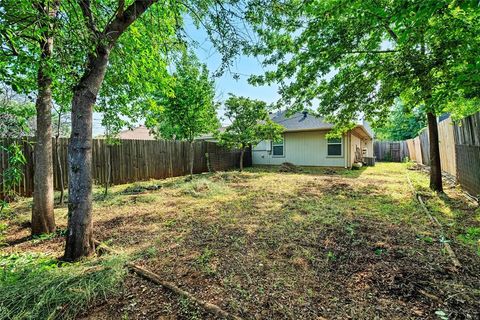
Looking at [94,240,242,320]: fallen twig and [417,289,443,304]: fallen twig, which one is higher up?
[94,240,242,320]: fallen twig

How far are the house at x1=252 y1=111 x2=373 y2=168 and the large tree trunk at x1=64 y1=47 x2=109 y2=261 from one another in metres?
11.0

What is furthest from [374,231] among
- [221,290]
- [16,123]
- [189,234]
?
[16,123]

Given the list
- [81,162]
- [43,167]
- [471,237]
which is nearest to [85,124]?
[81,162]

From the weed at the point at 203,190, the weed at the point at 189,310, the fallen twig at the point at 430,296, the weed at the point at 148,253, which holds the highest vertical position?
the weed at the point at 203,190

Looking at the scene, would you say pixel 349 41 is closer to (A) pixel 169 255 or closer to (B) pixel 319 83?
(B) pixel 319 83

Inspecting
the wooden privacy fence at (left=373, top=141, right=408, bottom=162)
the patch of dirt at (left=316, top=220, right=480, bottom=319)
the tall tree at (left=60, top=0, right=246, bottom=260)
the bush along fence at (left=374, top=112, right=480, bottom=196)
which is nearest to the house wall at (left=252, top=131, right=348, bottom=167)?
the bush along fence at (left=374, top=112, right=480, bottom=196)

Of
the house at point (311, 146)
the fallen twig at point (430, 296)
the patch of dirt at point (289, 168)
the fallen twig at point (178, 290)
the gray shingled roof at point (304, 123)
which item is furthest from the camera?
the gray shingled roof at point (304, 123)

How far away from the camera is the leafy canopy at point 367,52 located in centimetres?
307

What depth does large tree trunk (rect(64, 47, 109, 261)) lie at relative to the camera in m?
2.55

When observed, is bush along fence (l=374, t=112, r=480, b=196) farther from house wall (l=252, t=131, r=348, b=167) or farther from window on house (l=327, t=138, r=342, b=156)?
house wall (l=252, t=131, r=348, b=167)

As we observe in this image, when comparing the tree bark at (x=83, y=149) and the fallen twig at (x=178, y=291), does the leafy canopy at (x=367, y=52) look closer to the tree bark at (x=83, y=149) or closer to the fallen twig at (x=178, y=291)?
the tree bark at (x=83, y=149)

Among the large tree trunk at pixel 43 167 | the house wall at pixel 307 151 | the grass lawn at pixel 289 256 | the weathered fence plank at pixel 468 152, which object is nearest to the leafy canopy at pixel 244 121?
the house wall at pixel 307 151

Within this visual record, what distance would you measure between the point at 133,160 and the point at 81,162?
6.89m

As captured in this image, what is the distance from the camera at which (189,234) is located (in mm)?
3488
